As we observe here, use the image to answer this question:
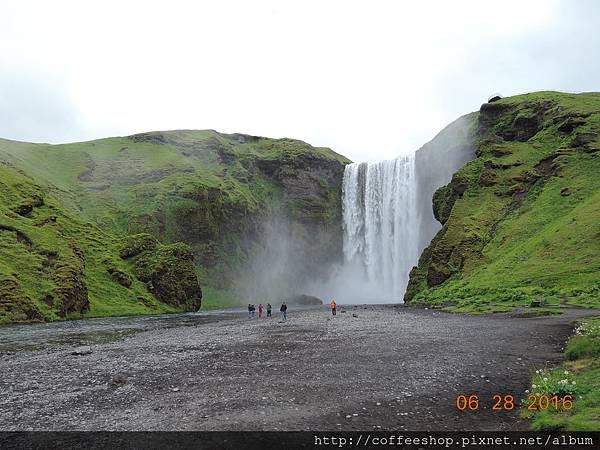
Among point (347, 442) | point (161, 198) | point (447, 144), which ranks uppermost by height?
point (447, 144)

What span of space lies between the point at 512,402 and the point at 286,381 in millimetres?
7693

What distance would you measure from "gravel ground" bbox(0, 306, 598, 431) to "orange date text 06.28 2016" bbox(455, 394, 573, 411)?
237 mm

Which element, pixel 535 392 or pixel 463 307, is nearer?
pixel 535 392

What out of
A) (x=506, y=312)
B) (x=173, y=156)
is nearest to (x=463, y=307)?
(x=506, y=312)

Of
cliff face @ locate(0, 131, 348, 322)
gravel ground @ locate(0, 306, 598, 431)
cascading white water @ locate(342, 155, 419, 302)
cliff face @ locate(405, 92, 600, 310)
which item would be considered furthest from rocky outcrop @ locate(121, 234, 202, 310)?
gravel ground @ locate(0, 306, 598, 431)

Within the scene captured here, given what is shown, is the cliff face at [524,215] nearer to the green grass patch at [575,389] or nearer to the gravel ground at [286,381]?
the gravel ground at [286,381]

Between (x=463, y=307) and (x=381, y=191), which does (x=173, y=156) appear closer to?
(x=381, y=191)

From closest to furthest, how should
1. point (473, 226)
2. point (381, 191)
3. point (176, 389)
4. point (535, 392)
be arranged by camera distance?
point (535, 392), point (176, 389), point (473, 226), point (381, 191)

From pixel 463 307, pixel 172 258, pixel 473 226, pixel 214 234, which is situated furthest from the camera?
pixel 214 234

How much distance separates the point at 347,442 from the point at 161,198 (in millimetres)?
121323

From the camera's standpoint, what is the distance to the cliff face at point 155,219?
6456 cm

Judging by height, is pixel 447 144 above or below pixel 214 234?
above

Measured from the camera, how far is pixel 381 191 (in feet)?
384

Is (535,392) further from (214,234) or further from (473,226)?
(214,234)
